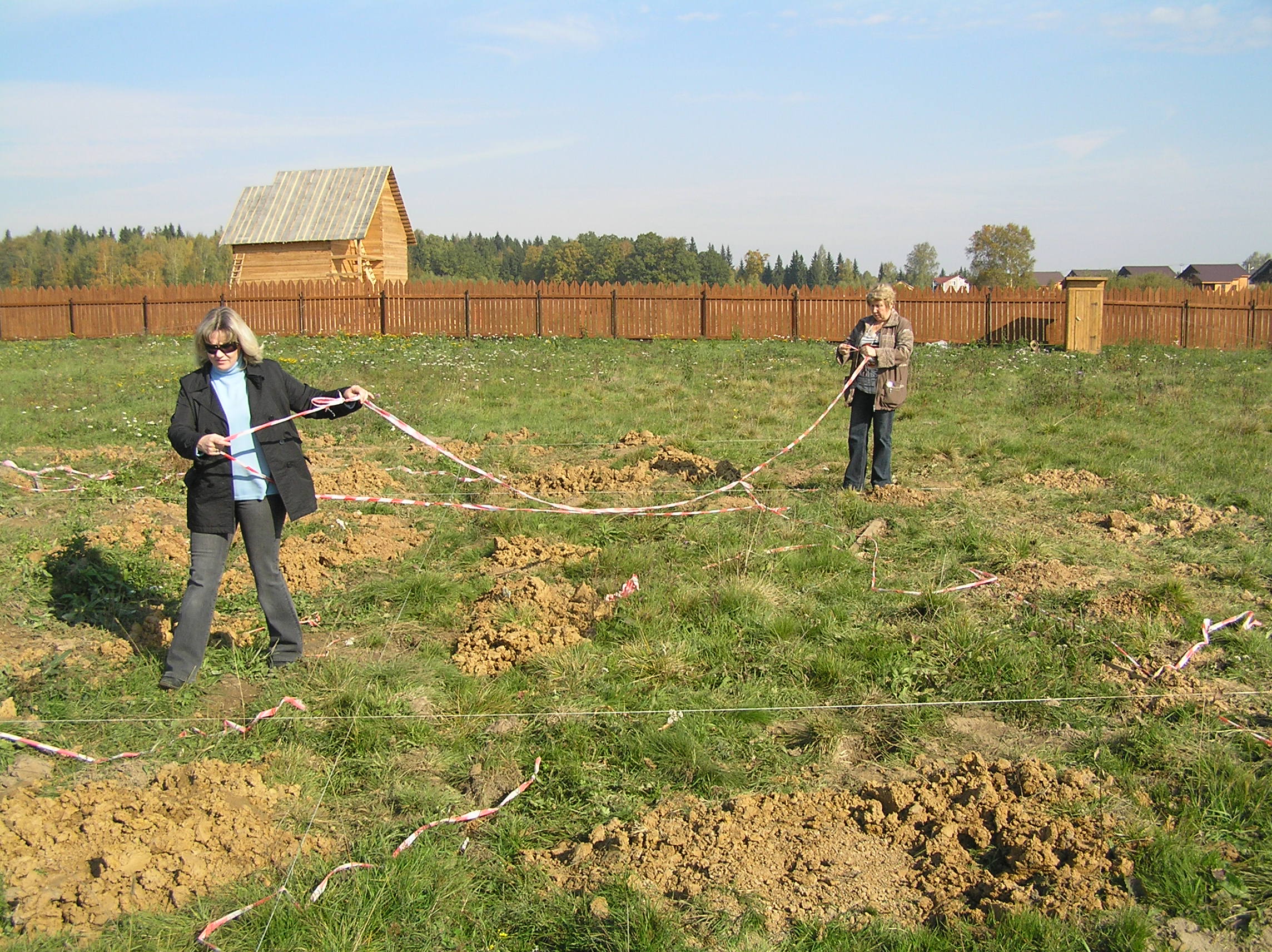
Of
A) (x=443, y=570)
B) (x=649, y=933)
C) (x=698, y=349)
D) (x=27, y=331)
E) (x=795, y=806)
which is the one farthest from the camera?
(x=27, y=331)

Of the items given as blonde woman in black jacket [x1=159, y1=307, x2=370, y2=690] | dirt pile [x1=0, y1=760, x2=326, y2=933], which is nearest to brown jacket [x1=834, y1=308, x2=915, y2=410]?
blonde woman in black jacket [x1=159, y1=307, x2=370, y2=690]

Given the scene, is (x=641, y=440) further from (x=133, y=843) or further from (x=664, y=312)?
(x=664, y=312)

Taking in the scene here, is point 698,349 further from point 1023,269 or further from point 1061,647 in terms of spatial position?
point 1023,269

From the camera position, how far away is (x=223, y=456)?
4590 mm

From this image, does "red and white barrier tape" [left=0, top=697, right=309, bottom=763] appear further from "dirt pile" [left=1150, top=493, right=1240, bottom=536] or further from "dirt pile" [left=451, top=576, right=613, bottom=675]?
"dirt pile" [left=1150, top=493, right=1240, bottom=536]

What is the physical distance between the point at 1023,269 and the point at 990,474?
240 ft

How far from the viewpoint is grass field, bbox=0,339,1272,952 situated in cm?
320

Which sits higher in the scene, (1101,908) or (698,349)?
(698,349)

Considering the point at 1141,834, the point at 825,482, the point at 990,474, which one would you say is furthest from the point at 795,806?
the point at 990,474

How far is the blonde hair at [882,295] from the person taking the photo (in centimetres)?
817

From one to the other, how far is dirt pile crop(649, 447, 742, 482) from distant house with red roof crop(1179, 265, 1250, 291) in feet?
279

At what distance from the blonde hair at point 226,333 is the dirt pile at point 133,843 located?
1.99 metres

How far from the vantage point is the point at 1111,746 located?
164 inches

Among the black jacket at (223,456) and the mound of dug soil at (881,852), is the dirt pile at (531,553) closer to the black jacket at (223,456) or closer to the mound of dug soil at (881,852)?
the black jacket at (223,456)
